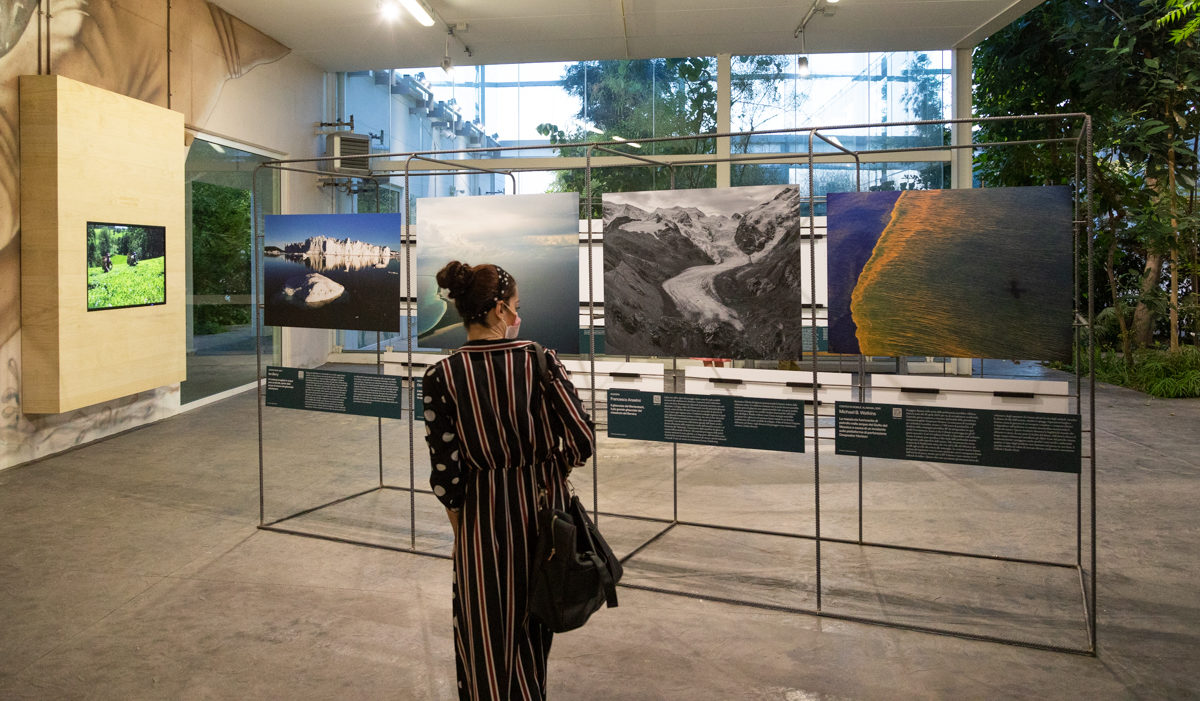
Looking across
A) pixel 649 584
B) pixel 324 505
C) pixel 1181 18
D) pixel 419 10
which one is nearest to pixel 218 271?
pixel 419 10

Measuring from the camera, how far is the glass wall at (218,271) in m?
9.77

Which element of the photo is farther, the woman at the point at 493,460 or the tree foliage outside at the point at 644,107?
the tree foliage outside at the point at 644,107

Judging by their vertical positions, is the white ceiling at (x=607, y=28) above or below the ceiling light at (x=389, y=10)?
above

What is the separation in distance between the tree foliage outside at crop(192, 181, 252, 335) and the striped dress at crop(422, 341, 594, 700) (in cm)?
830

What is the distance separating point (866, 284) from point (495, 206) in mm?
2088

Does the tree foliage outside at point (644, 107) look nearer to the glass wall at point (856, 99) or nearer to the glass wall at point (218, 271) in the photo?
the glass wall at point (856, 99)

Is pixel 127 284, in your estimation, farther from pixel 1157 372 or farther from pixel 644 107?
pixel 1157 372

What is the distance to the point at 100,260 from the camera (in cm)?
758

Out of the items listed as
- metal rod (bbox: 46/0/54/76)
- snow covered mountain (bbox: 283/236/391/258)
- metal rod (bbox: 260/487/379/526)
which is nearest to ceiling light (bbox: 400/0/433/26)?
metal rod (bbox: 46/0/54/76)

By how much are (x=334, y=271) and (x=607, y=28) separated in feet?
22.3

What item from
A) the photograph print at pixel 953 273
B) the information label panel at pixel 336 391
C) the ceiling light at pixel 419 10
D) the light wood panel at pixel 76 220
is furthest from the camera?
the ceiling light at pixel 419 10

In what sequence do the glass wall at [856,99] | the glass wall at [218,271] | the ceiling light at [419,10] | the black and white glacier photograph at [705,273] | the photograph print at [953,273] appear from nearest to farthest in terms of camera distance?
the photograph print at [953,273] < the black and white glacier photograph at [705,273] < the ceiling light at [419,10] < the glass wall at [218,271] < the glass wall at [856,99]

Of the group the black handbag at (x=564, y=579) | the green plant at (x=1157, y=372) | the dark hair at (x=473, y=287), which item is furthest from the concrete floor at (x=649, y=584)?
the green plant at (x=1157, y=372)

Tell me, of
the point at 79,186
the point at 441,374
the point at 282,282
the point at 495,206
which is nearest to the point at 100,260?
the point at 79,186
